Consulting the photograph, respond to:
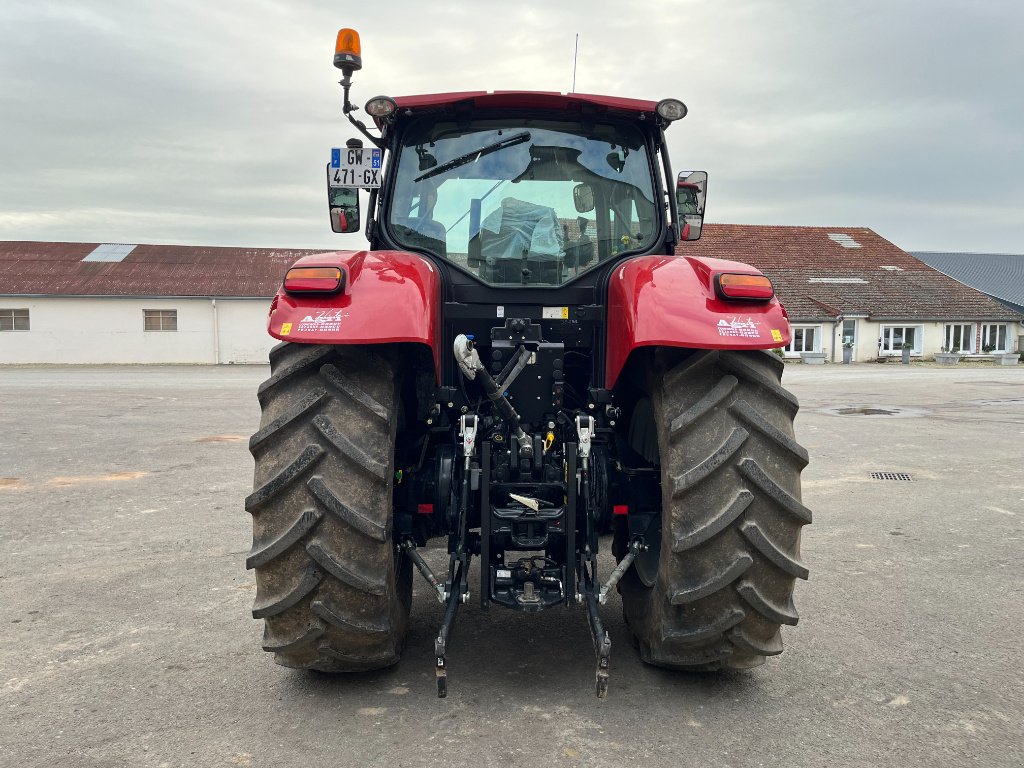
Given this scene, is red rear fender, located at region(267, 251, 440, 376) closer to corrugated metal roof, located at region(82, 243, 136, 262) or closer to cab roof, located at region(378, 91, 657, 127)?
cab roof, located at region(378, 91, 657, 127)

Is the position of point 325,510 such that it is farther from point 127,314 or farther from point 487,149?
point 127,314

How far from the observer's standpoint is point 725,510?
3.08 metres

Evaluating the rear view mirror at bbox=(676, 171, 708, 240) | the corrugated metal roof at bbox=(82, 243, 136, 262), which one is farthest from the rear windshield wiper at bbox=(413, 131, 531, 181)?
the corrugated metal roof at bbox=(82, 243, 136, 262)

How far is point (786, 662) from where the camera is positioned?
12.3ft

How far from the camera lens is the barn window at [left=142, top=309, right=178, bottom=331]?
35.8 metres

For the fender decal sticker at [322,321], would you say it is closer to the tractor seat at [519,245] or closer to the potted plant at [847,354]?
the tractor seat at [519,245]

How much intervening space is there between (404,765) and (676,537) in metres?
1.26

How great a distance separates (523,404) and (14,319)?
125 feet

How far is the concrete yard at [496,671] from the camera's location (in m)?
2.97

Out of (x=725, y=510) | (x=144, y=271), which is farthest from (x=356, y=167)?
(x=144, y=271)

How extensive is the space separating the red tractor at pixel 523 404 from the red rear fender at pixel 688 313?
0.01 meters

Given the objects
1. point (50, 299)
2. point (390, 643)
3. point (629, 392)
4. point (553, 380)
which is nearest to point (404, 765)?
point (390, 643)

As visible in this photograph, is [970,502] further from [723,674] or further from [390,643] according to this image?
[390,643]

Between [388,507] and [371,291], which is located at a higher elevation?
[371,291]
